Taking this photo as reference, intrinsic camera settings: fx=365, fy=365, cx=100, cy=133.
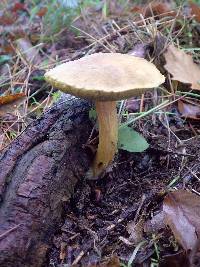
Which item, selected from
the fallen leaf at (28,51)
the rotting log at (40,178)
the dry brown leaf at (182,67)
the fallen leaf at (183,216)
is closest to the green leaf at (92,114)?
the rotting log at (40,178)

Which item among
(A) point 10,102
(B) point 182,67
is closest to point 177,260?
(B) point 182,67

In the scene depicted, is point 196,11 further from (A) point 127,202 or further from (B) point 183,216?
(B) point 183,216

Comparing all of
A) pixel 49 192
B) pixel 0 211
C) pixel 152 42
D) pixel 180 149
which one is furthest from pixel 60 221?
pixel 152 42

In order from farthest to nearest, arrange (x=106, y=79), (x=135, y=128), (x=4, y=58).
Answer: (x=4, y=58)
(x=135, y=128)
(x=106, y=79)

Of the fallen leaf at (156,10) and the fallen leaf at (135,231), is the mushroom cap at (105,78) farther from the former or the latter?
the fallen leaf at (156,10)

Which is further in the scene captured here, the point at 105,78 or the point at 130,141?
the point at 130,141

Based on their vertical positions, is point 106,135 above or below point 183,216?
above

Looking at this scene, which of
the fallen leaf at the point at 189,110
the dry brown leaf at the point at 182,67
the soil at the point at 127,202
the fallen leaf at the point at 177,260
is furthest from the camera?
the dry brown leaf at the point at 182,67

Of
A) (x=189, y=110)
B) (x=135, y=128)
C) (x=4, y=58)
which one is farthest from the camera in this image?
(x=4, y=58)
